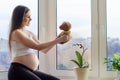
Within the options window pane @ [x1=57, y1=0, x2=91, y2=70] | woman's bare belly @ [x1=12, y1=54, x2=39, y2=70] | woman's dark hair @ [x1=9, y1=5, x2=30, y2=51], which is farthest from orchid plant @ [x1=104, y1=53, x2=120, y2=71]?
woman's dark hair @ [x1=9, y1=5, x2=30, y2=51]

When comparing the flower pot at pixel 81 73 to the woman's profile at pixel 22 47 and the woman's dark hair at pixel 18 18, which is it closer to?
the woman's profile at pixel 22 47

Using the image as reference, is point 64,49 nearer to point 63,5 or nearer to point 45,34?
point 45,34

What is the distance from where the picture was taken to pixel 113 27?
2.64m

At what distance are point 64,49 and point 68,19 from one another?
0.33m

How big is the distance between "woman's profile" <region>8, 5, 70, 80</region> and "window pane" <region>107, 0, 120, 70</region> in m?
0.74

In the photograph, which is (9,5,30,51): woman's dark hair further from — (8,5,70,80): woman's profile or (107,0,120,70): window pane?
(107,0,120,70): window pane

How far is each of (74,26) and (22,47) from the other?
0.82 m

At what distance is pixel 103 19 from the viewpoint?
2637 millimetres

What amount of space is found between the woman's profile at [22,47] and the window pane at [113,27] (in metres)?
0.74

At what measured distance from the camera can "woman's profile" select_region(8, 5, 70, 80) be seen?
197 centimetres

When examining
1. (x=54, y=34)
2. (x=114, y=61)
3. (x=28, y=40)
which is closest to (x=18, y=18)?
(x=28, y=40)

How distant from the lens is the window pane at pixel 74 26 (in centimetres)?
268

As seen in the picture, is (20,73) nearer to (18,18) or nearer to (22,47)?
(22,47)

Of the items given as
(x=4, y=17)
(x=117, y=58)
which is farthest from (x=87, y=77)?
(x=4, y=17)
